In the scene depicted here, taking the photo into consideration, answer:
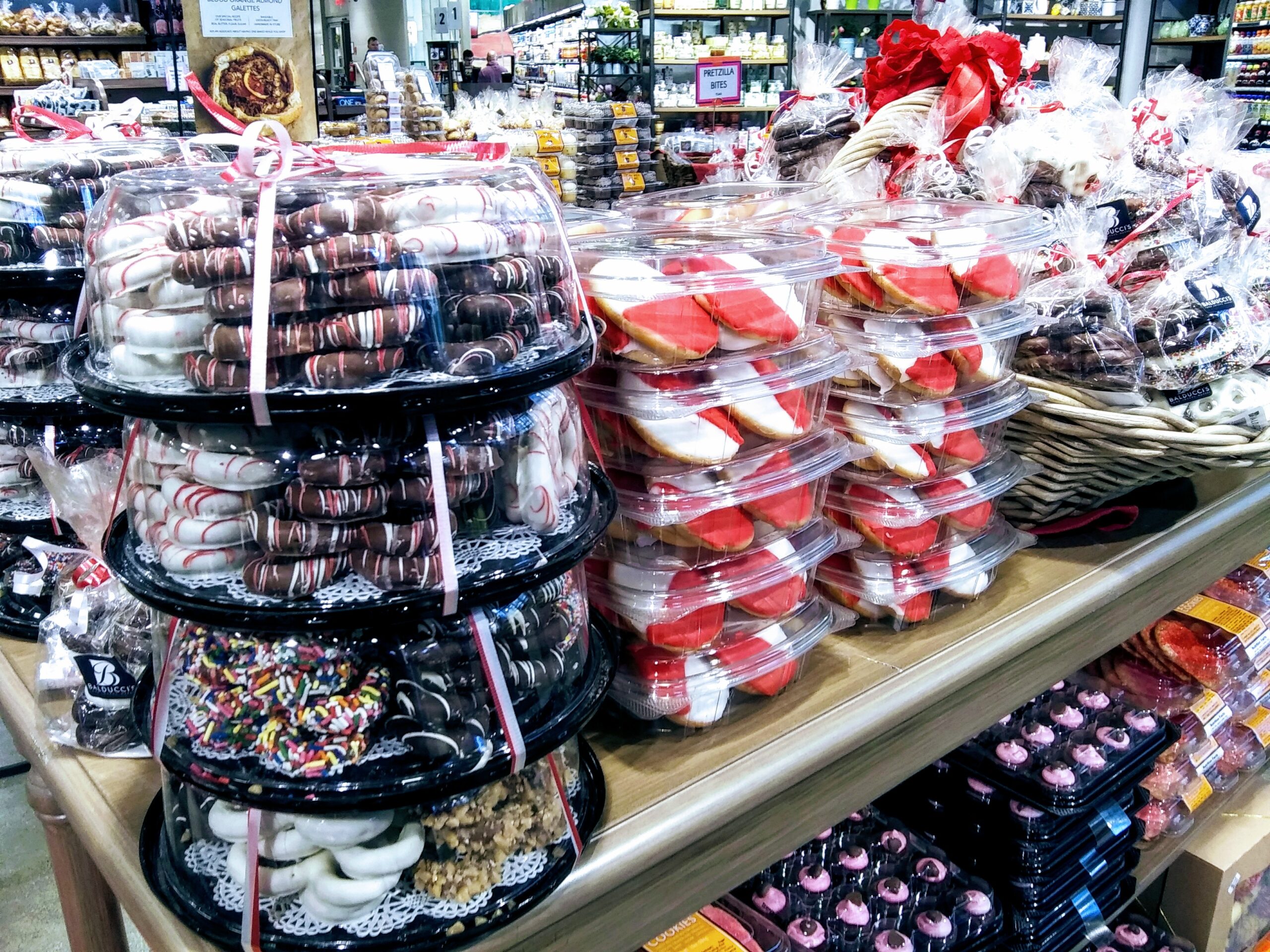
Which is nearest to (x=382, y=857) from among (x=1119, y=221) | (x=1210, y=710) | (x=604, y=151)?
(x=1119, y=221)

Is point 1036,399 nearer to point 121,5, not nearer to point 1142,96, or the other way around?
point 1142,96

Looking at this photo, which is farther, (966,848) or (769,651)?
(966,848)

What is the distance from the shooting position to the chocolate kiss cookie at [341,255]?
0.60 metres

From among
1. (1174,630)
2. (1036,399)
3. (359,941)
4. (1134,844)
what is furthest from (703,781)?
(1174,630)

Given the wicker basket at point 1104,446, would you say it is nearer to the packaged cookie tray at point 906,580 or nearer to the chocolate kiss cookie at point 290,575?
the packaged cookie tray at point 906,580

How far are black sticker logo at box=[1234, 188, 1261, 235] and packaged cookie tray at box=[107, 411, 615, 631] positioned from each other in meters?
1.35

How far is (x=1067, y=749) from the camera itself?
1.46 meters

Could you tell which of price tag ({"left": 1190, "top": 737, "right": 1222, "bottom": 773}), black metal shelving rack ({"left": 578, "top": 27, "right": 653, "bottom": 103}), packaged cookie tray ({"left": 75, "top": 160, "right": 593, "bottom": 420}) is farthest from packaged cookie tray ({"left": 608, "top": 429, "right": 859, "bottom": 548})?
black metal shelving rack ({"left": 578, "top": 27, "right": 653, "bottom": 103})

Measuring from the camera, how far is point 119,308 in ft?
2.18

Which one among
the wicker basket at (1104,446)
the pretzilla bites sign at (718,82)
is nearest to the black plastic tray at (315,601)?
the wicker basket at (1104,446)

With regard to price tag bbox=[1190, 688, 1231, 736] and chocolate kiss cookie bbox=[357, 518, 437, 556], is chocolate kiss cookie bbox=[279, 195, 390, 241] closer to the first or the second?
chocolate kiss cookie bbox=[357, 518, 437, 556]

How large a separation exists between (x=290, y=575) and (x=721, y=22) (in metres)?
7.08

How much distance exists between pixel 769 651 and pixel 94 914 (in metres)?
0.79

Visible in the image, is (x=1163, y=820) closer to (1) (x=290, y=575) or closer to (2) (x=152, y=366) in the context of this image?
(1) (x=290, y=575)
